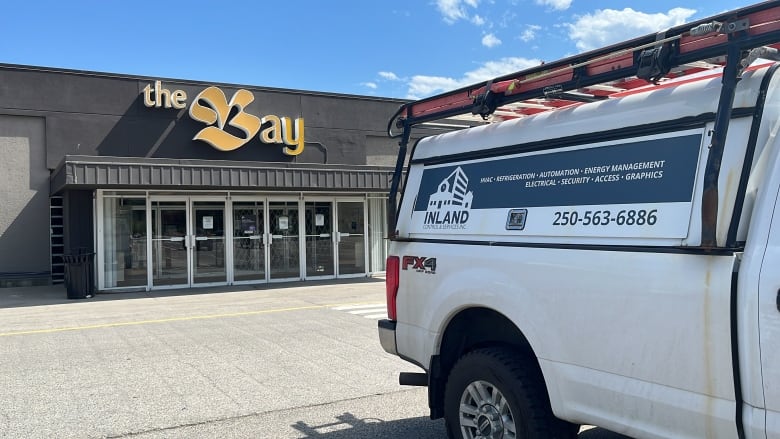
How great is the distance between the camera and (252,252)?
1639cm

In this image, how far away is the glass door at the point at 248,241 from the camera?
636 inches

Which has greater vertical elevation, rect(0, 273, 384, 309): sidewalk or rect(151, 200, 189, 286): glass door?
rect(151, 200, 189, 286): glass door

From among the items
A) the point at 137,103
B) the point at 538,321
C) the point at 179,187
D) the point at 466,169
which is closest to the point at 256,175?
the point at 179,187

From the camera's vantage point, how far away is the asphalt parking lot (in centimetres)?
500

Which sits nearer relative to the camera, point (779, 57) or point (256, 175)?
point (779, 57)

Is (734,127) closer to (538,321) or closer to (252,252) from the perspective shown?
(538,321)

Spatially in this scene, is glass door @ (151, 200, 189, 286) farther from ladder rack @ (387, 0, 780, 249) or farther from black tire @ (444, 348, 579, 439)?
black tire @ (444, 348, 579, 439)

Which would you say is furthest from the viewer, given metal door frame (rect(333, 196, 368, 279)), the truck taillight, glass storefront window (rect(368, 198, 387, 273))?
glass storefront window (rect(368, 198, 387, 273))

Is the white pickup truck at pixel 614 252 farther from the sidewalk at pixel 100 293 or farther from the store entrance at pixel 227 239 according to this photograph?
the store entrance at pixel 227 239

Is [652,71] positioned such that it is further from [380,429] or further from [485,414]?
[380,429]

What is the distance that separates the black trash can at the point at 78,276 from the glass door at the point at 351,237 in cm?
646

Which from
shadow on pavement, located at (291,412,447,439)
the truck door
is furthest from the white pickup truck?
shadow on pavement, located at (291,412,447,439)

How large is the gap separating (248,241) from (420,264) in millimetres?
12619

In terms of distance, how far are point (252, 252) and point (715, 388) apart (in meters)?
14.7
